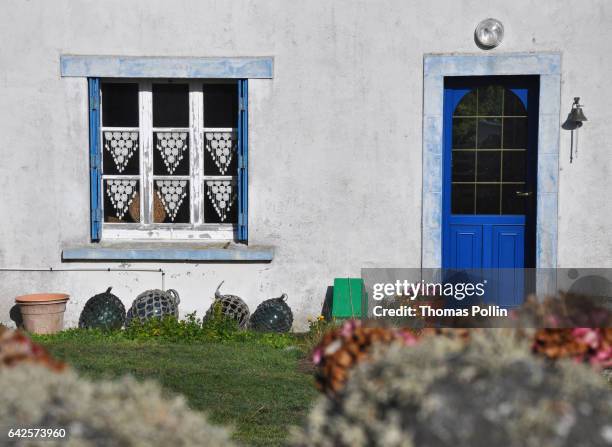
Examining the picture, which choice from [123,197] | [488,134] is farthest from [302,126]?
[123,197]

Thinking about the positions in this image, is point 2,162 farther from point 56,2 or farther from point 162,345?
point 162,345

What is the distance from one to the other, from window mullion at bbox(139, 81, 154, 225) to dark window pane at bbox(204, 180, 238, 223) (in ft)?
1.89

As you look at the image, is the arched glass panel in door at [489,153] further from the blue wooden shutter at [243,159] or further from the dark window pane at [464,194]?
the blue wooden shutter at [243,159]

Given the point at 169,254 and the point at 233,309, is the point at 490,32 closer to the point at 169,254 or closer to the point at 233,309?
the point at 233,309

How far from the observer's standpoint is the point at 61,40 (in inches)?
333

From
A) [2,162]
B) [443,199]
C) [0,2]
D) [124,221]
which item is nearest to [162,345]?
[124,221]

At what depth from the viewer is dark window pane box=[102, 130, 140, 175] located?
8711mm

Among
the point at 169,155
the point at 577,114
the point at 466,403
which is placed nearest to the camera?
the point at 466,403

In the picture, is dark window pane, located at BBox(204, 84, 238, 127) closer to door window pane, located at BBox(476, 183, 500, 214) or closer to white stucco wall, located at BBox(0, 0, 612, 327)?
white stucco wall, located at BBox(0, 0, 612, 327)

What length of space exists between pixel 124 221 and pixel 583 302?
A: 6.18m

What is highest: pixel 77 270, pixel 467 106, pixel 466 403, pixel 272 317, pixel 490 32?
pixel 490 32

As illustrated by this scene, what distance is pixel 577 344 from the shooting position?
3.13 m

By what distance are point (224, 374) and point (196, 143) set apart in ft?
9.42

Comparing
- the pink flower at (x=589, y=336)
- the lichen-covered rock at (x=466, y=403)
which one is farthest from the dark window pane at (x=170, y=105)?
the lichen-covered rock at (x=466, y=403)
